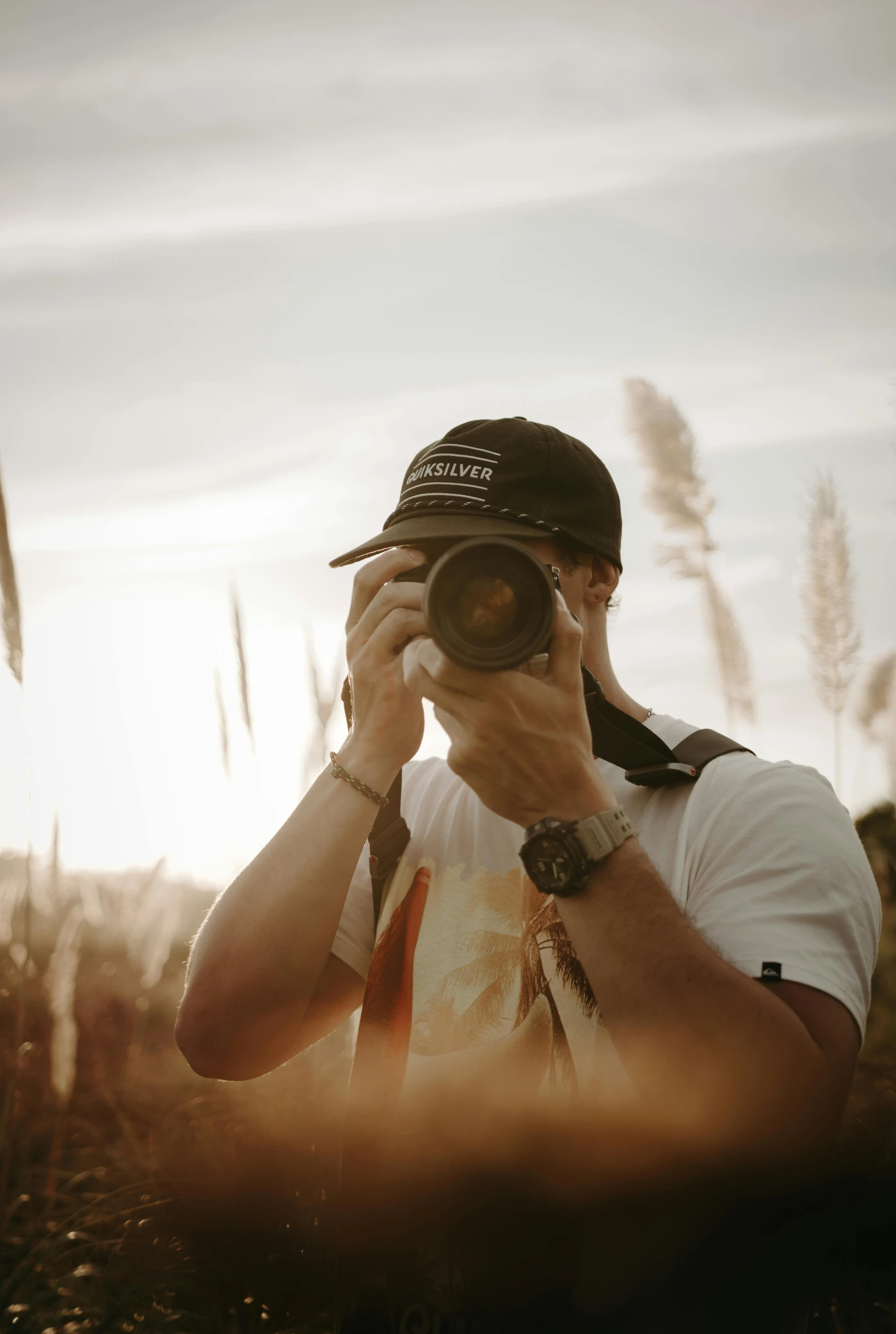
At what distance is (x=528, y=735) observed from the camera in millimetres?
1211

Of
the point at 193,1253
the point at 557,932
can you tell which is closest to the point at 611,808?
the point at 557,932

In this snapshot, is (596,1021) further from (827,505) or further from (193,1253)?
(827,505)

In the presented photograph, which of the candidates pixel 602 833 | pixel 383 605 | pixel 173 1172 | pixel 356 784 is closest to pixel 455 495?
pixel 383 605

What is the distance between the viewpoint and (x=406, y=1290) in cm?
122

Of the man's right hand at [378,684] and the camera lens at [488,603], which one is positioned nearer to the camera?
the camera lens at [488,603]

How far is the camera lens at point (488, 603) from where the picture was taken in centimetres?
123

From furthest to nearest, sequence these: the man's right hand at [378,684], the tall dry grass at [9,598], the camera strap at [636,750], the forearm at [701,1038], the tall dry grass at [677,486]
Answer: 1. the tall dry grass at [677,486]
2. the tall dry grass at [9,598]
3. the man's right hand at [378,684]
4. the camera strap at [636,750]
5. the forearm at [701,1038]

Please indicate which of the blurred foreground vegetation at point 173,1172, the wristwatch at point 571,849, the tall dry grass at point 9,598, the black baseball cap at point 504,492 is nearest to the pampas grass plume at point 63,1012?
the blurred foreground vegetation at point 173,1172

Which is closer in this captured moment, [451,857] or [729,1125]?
[729,1125]

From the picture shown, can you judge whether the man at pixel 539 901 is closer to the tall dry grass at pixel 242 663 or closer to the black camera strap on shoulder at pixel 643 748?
the black camera strap on shoulder at pixel 643 748

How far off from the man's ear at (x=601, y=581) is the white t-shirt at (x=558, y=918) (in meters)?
0.24

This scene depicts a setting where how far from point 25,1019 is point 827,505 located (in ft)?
10.5

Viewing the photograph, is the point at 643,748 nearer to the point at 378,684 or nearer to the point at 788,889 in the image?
the point at 788,889

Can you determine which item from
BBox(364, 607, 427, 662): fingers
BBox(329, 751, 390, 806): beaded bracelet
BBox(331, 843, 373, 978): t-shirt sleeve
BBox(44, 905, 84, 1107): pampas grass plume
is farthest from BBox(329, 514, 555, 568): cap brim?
BBox(44, 905, 84, 1107): pampas grass plume
